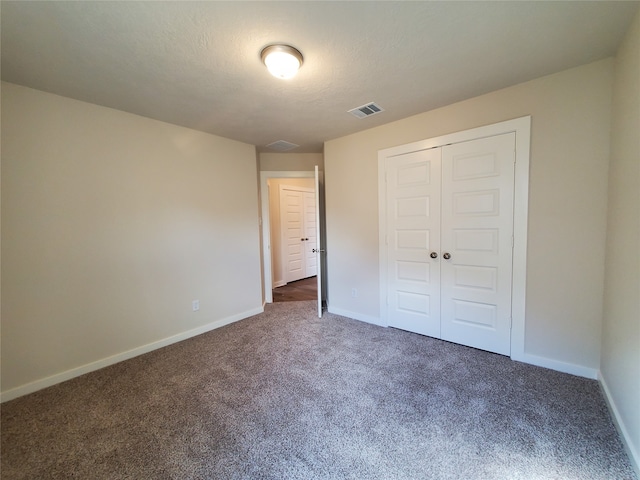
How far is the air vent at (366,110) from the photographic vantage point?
2.55 metres

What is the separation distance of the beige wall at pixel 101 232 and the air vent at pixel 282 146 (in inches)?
24.1

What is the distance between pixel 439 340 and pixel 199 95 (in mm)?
3441

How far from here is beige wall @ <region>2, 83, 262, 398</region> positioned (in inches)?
79.3

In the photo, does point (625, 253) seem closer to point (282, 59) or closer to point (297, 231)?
point (282, 59)

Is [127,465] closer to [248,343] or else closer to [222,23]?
[248,343]

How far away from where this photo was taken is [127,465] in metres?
1.40

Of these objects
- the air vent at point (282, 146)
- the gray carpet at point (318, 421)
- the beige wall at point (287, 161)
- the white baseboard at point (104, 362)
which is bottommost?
the gray carpet at point (318, 421)

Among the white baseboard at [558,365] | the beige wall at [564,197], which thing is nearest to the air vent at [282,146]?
the beige wall at [564,197]

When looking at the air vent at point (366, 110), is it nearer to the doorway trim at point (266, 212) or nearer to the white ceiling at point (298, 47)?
the white ceiling at point (298, 47)

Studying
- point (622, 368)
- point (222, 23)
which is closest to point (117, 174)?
point (222, 23)

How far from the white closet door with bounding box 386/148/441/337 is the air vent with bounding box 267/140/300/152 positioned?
5.00 feet

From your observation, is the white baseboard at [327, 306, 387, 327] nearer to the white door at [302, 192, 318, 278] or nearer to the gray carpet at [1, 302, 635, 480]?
the gray carpet at [1, 302, 635, 480]

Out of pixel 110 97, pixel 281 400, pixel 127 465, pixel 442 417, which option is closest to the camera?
pixel 127 465

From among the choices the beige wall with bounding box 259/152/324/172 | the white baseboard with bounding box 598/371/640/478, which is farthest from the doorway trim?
the white baseboard with bounding box 598/371/640/478
